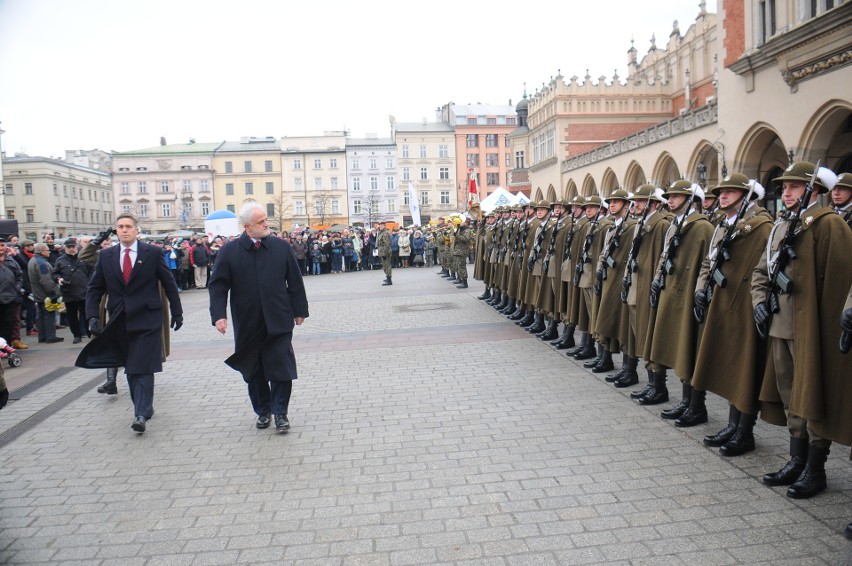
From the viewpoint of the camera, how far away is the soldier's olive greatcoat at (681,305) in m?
5.81

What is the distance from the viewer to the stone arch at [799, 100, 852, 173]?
1795 centimetres

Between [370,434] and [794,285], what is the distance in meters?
3.55

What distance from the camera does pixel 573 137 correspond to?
49.8m

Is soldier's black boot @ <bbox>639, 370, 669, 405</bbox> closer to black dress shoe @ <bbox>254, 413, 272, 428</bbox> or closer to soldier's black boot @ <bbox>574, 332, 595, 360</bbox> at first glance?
soldier's black boot @ <bbox>574, 332, 595, 360</bbox>

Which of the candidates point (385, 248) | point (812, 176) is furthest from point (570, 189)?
point (812, 176)

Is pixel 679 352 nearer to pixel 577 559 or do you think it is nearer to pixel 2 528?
pixel 577 559

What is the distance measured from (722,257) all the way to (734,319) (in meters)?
0.48

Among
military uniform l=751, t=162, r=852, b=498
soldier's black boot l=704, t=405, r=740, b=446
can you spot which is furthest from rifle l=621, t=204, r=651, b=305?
military uniform l=751, t=162, r=852, b=498

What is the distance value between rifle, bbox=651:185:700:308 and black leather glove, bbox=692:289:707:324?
632 millimetres

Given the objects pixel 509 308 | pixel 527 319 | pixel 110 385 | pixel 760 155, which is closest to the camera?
pixel 110 385

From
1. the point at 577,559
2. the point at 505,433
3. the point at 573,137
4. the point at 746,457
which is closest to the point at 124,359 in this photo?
the point at 505,433

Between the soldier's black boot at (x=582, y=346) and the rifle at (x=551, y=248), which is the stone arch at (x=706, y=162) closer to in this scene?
the rifle at (x=551, y=248)

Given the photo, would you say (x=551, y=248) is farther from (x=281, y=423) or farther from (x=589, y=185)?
(x=589, y=185)

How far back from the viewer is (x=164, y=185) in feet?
286
